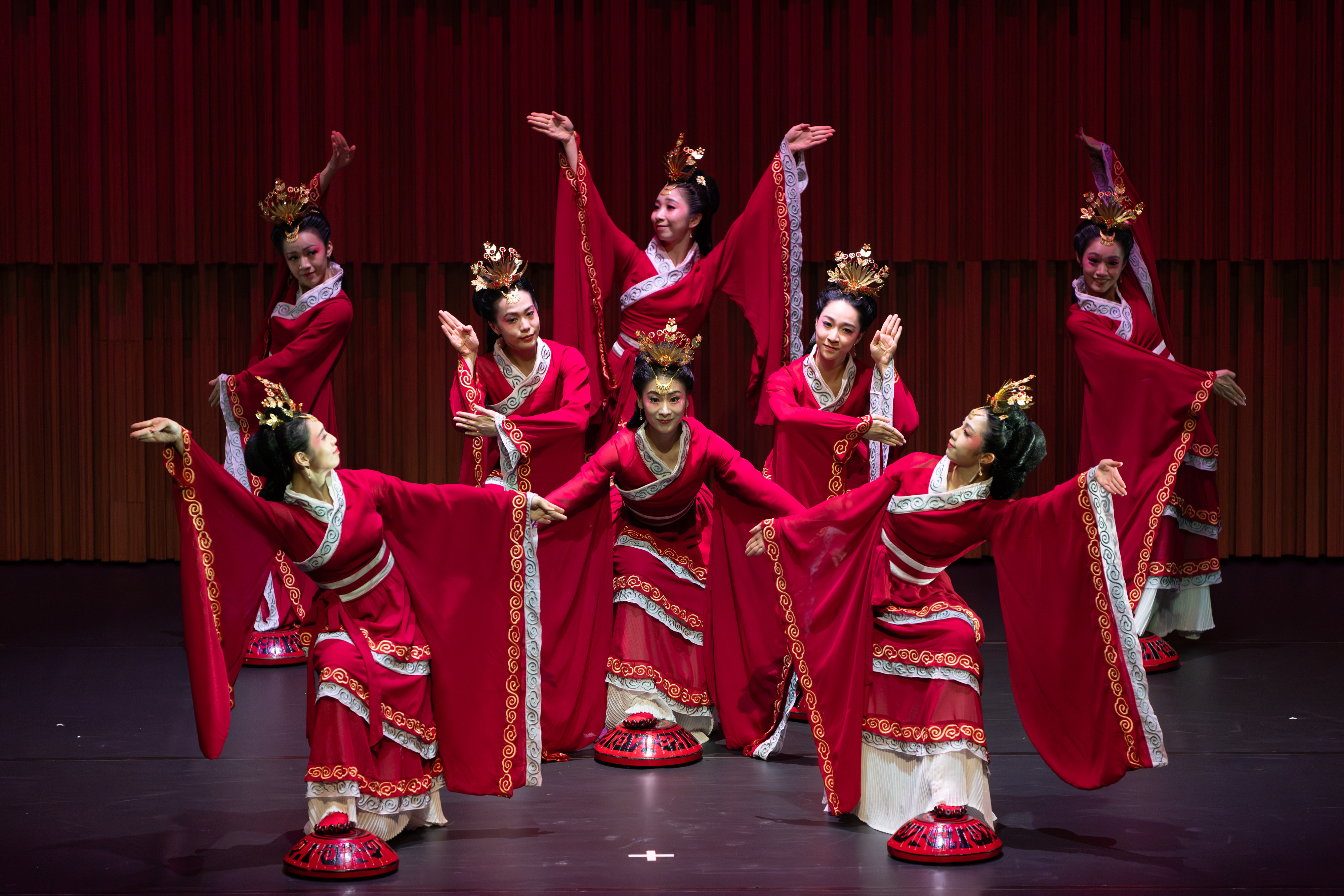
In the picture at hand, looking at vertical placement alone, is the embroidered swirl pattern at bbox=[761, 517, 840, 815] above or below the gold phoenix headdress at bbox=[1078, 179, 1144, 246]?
below

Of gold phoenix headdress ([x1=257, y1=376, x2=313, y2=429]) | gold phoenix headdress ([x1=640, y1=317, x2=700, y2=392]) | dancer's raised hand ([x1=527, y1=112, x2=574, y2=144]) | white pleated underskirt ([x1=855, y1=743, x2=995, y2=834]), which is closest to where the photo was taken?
gold phoenix headdress ([x1=257, y1=376, x2=313, y2=429])

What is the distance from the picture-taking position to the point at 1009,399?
10.4ft

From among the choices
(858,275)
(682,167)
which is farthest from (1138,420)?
(682,167)

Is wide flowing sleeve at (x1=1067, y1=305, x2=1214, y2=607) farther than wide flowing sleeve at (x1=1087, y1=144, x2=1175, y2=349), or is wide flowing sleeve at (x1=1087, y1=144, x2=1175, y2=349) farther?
wide flowing sleeve at (x1=1087, y1=144, x2=1175, y2=349)

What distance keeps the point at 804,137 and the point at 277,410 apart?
2.33 meters

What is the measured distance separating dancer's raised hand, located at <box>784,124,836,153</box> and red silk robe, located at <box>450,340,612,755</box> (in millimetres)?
1117

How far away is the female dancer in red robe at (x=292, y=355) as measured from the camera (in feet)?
16.8

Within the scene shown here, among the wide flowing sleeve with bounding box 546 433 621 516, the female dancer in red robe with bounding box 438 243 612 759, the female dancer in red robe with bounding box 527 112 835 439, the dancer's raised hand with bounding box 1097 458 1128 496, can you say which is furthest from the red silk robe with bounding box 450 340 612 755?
the dancer's raised hand with bounding box 1097 458 1128 496

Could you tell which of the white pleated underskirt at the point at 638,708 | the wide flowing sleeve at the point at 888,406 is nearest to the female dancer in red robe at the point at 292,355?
the white pleated underskirt at the point at 638,708

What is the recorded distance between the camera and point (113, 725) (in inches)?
167

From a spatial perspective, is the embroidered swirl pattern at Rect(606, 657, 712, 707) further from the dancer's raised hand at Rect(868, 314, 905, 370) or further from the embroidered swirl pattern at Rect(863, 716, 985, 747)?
the dancer's raised hand at Rect(868, 314, 905, 370)

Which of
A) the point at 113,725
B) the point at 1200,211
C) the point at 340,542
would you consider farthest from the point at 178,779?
the point at 1200,211

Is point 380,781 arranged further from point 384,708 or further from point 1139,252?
point 1139,252

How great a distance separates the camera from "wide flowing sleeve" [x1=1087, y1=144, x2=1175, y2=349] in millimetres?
5090
